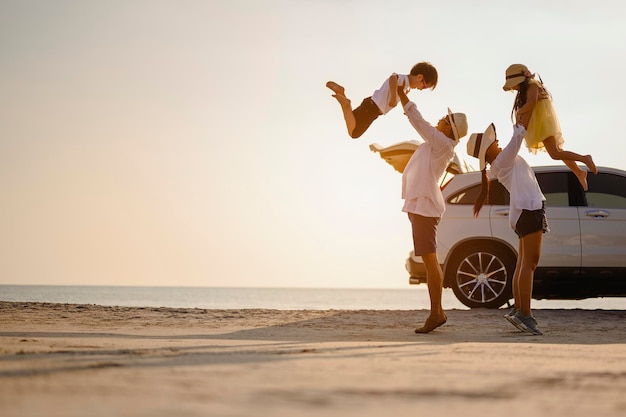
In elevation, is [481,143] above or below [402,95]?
below

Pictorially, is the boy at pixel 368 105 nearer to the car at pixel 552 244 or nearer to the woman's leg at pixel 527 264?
the woman's leg at pixel 527 264

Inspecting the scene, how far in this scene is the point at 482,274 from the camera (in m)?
12.0

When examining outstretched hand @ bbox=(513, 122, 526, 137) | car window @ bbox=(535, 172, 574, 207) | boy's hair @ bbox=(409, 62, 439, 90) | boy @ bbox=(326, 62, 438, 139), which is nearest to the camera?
boy @ bbox=(326, 62, 438, 139)

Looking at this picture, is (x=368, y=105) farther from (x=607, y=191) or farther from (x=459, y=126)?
(x=607, y=191)

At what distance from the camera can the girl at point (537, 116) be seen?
8.26 metres

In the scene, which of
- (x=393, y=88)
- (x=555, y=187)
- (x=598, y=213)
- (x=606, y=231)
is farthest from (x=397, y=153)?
(x=393, y=88)

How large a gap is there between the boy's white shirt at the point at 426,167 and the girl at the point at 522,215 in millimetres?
392

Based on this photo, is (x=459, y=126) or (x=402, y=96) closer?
(x=402, y=96)

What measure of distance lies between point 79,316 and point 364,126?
4184 mm

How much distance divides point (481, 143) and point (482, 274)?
3911mm

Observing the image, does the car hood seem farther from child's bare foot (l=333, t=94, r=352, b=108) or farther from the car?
child's bare foot (l=333, t=94, r=352, b=108)

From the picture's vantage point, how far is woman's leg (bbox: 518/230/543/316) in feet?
26.6

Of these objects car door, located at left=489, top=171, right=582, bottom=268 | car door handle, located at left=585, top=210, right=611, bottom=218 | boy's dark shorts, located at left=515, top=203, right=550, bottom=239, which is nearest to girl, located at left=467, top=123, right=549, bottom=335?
boy's dark shorts, located at left=515, top=203, right=550, bottom=239

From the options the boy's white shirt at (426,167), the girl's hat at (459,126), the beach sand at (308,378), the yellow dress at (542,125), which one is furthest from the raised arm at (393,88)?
the beach sand at (308,378)
